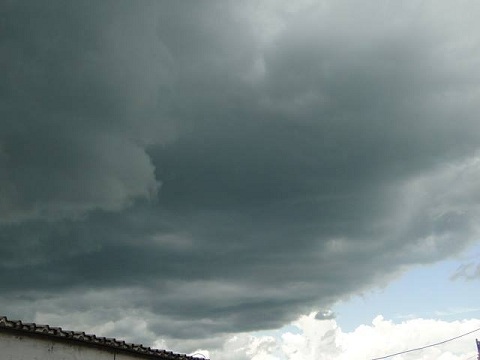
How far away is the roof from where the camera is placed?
1421cm

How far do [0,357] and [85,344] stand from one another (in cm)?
314

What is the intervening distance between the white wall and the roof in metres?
0.17

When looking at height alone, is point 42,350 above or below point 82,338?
below

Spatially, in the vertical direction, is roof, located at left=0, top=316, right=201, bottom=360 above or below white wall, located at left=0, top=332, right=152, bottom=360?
above

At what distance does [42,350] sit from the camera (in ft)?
49.3

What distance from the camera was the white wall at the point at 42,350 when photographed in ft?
46.2

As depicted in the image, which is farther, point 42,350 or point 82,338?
point 82,338

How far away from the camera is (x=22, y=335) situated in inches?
572

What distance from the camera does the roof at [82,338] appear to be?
1421 cm

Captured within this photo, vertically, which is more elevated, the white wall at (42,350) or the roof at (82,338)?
the roof at (82,338)

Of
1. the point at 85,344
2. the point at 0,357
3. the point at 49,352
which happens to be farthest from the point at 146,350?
the point at 0,357

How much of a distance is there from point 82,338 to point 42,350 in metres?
1.47

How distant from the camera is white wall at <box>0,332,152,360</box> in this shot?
46.2ft

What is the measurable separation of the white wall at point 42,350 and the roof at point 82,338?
17cm
